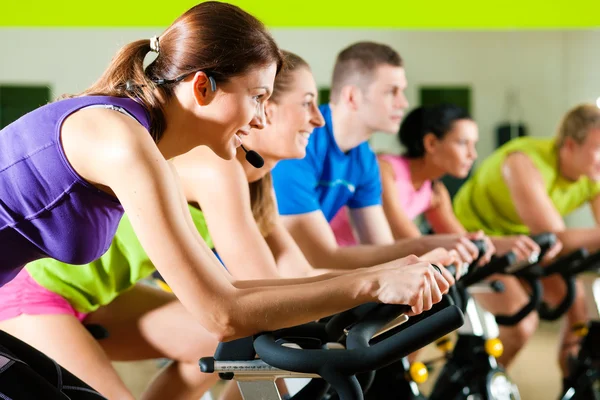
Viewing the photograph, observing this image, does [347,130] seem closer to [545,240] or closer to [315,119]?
[315,119]

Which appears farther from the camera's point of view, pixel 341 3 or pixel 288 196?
pixel 341 3

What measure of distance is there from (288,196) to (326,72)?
22.2ft

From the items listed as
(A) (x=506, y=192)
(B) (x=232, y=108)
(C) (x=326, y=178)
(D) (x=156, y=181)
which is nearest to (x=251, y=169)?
(B) (x=232, y=108)

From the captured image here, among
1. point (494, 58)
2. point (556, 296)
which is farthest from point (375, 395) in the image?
point (494, 58)

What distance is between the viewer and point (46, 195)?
1301 millimetres

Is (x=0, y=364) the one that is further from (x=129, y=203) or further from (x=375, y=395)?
(x=375, y=395)

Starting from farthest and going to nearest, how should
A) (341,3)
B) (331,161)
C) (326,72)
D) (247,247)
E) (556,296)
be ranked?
(326,72)
(341,3)
(556,296)
(331,161)
(247,247)

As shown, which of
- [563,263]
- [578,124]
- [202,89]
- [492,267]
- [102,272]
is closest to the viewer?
[202,89]

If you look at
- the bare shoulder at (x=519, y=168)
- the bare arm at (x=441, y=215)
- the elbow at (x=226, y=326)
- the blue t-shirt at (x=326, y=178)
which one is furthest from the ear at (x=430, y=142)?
the elbow at (x=226, y=326)

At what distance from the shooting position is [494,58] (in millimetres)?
9648

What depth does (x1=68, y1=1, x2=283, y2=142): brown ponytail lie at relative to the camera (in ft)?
4.71

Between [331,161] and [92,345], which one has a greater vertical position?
[331,161]

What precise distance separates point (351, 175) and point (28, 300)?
130 centimetres

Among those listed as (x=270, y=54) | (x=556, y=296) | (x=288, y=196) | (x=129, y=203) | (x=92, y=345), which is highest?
(x=270, y=54)
